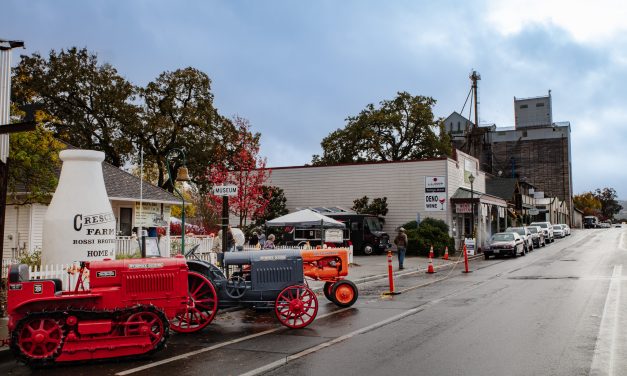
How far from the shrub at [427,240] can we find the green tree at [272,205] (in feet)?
31.1

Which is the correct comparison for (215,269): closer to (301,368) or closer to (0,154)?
(301,368)

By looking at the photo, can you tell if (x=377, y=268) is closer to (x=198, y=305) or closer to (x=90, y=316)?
(x=198, y=305)

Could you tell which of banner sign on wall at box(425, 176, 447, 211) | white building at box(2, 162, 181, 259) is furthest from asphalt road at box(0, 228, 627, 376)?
banner sign on wall at box(425, 176, 447, 211)

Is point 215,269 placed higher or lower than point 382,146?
lower

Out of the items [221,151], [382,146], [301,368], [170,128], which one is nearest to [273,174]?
[221,151]

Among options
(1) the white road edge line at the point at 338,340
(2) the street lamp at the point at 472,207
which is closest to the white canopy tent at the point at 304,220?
(1) the white road edge line at the point at 338,340

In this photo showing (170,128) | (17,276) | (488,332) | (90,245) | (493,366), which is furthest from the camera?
(170,128)

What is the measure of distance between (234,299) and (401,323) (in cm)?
321

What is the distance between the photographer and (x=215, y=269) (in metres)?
10.6

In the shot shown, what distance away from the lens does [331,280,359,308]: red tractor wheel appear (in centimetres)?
1275

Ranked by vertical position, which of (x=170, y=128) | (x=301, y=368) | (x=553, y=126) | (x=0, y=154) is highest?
(x=553, y=126)

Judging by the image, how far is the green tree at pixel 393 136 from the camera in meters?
54.1

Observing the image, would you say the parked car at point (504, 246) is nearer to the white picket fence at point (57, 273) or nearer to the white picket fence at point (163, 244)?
the white picket fence at point (163, 244)

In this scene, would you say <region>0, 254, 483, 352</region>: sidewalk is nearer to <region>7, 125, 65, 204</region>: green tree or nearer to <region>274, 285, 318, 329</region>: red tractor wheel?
<region>274, 285, 318, 329</region>: red tractor wheel
